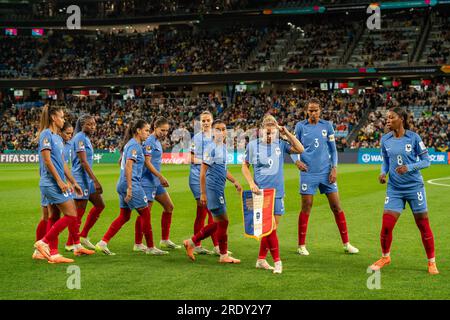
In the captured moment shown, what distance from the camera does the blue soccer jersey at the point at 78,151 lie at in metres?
10.7

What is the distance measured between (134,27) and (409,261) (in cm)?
6437

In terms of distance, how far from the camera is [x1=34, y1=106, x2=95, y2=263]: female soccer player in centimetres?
906

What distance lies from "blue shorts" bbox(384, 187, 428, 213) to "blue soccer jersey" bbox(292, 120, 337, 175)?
1863 millimetres

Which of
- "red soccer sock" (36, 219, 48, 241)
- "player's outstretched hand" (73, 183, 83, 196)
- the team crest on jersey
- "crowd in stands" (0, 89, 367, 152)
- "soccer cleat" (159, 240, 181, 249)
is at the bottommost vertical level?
"soccer cleat" (159, 240, 181, 249)

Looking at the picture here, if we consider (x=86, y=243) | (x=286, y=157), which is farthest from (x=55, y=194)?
(x=286, y=157)

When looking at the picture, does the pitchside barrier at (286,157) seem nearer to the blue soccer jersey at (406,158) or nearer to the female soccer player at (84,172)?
the female soccer player at (84,172)

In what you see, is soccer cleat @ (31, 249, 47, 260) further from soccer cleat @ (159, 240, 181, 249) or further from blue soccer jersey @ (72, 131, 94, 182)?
soccer cleat @ (159, 240, 181, 249)

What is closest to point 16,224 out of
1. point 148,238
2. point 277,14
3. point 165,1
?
point 148,238

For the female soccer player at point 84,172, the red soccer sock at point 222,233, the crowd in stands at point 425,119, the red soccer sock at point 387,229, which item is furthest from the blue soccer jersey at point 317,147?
the crowd in stands at point 425,119

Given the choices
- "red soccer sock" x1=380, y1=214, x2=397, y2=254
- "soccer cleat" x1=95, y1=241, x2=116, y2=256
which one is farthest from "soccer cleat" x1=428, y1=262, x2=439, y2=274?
"soccer cleat" x1=95, y1=241, x2=116, y2=256

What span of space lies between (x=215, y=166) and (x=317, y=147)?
6.36 feet

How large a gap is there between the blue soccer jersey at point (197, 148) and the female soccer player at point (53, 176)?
2146 millimetres

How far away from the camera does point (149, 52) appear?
211 feet

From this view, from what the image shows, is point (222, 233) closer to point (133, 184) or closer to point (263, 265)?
point (263, 265)
